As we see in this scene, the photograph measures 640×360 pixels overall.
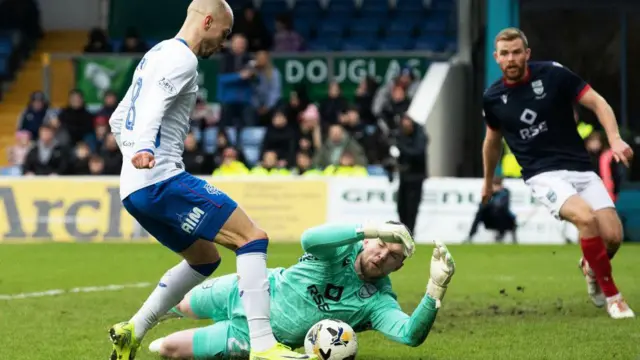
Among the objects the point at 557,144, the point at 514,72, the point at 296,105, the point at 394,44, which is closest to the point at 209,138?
the point at 296,105

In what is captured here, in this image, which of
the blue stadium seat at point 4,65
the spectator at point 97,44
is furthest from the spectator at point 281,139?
the blue stadium seat at point 4,65

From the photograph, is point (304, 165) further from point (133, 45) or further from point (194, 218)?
point (194, 218)

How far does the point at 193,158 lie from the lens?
19359 millimetres

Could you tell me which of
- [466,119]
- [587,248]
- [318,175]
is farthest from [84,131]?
[587,248]

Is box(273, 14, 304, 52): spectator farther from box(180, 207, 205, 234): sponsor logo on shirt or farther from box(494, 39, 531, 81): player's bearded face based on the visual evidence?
box(180, 207, 205, 234): sponsor logo on shirt

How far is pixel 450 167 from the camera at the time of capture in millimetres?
22453

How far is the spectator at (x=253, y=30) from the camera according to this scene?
2295cm

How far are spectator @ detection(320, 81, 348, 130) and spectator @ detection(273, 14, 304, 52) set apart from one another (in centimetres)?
286

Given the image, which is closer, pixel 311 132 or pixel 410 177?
pixel 410 177

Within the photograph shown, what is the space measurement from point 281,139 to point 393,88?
6.56 feet

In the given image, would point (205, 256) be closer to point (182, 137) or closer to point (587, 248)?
point (182, 137)

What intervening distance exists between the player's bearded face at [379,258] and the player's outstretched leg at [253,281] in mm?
642

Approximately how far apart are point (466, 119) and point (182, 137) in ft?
56.1

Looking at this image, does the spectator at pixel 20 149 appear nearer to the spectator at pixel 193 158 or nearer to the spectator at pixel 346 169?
the spectator at pixel 193 158
